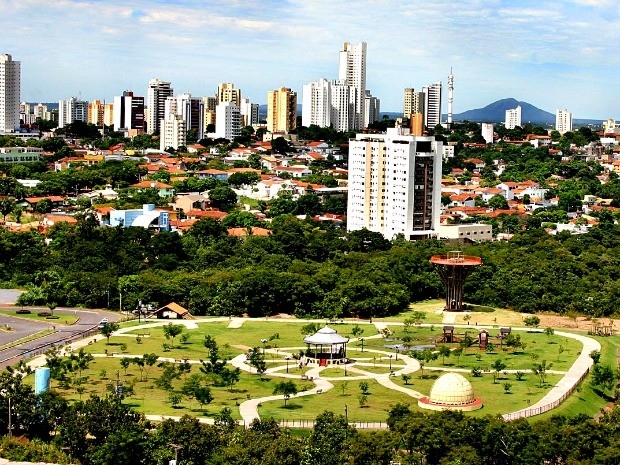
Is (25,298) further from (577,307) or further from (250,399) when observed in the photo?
(577,307)

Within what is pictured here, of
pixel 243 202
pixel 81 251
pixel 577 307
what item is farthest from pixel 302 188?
pixel 577 307

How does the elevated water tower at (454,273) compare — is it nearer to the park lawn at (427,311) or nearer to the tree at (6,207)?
the park lawn at (427,311)

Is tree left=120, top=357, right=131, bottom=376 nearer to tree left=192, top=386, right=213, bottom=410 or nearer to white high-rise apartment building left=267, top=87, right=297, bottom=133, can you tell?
tree left=192, top=386, right=213, bottom=410

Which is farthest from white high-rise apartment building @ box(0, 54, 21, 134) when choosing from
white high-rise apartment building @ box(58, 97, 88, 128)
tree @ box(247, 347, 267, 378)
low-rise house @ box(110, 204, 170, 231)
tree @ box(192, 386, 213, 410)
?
tree @ box(192, 386, 213, 410)

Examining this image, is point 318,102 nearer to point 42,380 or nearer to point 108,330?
point 108,330

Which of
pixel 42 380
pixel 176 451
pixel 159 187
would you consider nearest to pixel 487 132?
pixel 159 187
